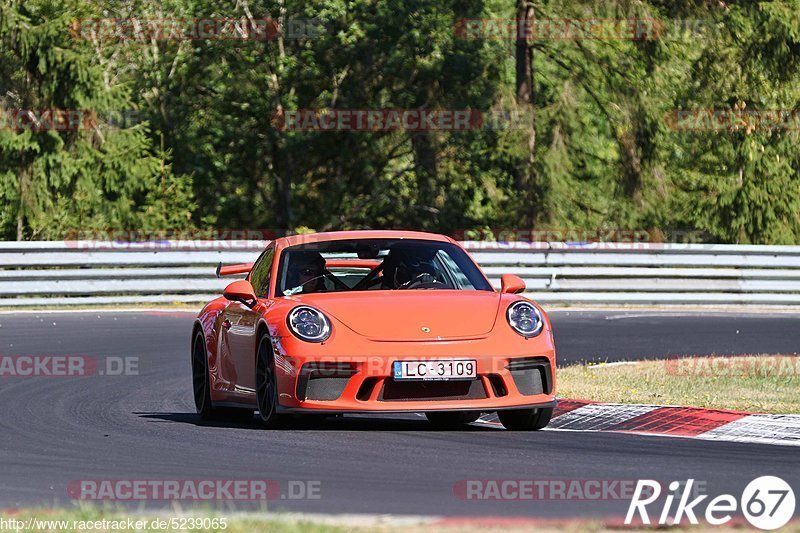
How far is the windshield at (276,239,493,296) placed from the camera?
33.1 feet

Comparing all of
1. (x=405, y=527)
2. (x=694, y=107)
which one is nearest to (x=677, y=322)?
(x=694, y=107)

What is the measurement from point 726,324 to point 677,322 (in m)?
0.63

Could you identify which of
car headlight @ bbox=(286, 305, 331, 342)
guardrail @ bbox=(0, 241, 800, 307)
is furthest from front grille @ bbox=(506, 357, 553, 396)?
guardrail @ bbox=(0, 241, 800, 307)

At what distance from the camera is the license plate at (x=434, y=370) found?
8.95 metres

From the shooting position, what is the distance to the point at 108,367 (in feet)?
47.1

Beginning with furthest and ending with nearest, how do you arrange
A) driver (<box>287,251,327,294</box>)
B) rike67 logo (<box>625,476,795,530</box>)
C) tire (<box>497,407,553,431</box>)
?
1. driver (<box>287,251,327,294</box>)
2. tire (<box>497,407,553,431</box>)
3. rike67 logo (<box>625,476,795,530</box>)

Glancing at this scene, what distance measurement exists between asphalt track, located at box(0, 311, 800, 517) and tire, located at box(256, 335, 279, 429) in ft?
0.47

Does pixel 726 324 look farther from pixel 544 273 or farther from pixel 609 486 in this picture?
pixel 609 486

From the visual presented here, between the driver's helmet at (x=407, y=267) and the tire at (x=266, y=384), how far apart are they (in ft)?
3.41

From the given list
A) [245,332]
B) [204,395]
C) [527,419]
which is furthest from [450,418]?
[204,395]

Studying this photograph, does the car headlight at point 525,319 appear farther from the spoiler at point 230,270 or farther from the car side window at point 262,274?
the spoiler at point 230,270

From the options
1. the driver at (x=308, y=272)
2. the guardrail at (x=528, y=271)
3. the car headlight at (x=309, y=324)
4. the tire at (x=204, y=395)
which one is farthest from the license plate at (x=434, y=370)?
the guardrail at (x=528, y=271)

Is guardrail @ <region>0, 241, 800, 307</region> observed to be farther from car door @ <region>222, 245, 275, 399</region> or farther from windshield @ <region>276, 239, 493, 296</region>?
windshield @ <region>276, 239, 493, 296</region>

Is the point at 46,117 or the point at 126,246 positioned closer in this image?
the point at 126,246
